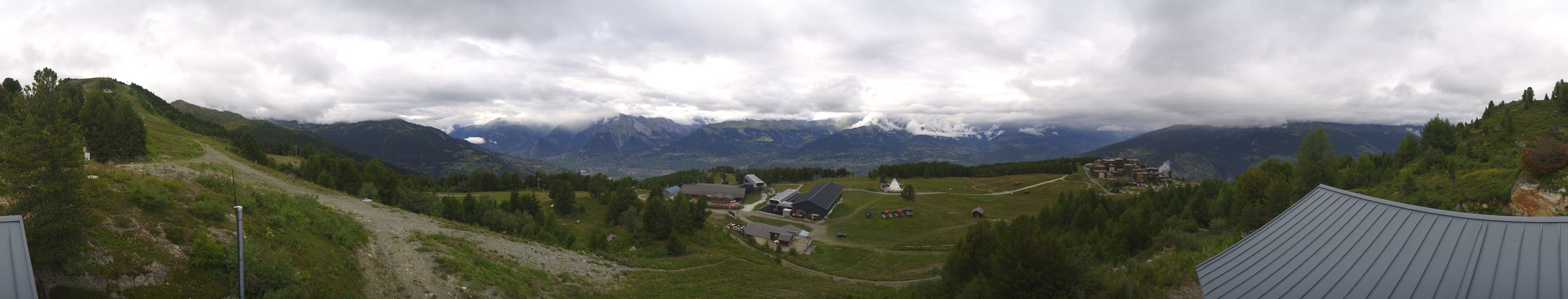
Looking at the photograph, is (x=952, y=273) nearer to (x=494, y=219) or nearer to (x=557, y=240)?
(x=557, y=240)

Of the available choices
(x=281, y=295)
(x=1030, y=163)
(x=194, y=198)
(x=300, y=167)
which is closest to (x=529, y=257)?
(x=194, y=198)

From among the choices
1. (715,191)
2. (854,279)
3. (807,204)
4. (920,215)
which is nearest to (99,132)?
(854,279)

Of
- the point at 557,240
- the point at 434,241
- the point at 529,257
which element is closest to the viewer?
the point at 434,241

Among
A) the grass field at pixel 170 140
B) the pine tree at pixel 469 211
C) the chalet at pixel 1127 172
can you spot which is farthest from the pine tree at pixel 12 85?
the chalet at pixel 1127 172

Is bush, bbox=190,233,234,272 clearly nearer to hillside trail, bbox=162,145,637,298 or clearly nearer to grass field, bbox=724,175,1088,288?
hillside trail, bbox=162,145,637,298

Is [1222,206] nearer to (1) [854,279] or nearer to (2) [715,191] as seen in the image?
(1) [854,279]

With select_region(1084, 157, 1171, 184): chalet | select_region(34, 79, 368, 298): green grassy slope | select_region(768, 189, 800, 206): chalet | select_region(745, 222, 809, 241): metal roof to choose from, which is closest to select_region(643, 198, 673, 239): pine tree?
select_region(745, 222, 809, 241): metal roof
